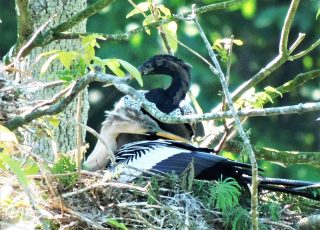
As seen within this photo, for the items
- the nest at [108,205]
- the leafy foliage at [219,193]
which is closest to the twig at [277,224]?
the nest at [108,205]

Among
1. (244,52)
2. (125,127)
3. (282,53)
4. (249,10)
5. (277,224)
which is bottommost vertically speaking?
(277,224)

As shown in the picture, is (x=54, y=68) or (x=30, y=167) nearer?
(x=30, y=167)

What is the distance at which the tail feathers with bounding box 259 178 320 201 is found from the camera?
3.59m

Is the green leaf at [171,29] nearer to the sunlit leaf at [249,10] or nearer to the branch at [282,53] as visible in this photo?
the branch at [282,53]

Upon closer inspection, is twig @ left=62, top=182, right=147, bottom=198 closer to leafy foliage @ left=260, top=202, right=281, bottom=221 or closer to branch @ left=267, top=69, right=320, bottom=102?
leafy foliage @ left=260, top=202, right=281, bottom=221

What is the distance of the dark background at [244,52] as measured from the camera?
10.4m

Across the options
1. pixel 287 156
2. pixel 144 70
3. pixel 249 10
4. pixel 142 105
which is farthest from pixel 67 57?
pixel 249 10

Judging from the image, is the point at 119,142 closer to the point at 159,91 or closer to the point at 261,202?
the point at 159,91

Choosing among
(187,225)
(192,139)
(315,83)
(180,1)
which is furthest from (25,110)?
(315,83)

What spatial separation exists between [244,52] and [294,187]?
8435mm

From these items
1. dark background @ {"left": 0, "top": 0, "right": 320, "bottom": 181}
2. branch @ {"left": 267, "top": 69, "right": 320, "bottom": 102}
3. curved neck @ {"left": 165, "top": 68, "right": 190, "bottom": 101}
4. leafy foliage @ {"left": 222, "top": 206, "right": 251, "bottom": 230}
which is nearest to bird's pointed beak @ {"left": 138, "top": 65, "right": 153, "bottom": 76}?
curved neck @ {"left": 165, "top": 68, "right": 190, "bottom": 101}

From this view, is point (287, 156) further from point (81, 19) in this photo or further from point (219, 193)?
point (81, 19)

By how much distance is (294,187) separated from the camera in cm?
362

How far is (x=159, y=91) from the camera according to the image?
4.60 m
